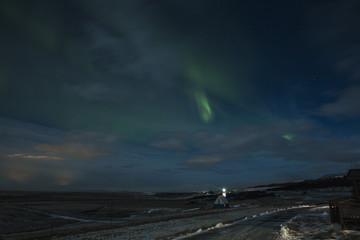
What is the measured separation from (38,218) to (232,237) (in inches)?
1776

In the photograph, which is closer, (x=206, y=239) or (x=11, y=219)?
(x=206, y=239)

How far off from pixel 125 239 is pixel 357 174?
83.6ft

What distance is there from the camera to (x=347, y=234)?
18.5m

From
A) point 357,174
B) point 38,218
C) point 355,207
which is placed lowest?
point 38,218

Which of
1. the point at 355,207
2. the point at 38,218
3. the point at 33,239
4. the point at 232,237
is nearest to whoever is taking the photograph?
the point at 232,237

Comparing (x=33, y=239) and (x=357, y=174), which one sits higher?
(x=357, y=174)

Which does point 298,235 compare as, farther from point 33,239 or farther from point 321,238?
point 33,239

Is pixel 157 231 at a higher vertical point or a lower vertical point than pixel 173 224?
higher

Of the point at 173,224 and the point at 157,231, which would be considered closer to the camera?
the point at 157,231

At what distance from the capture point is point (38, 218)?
4788 cm

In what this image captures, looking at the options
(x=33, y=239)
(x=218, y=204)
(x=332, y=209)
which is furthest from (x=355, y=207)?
(x=218, y=204)

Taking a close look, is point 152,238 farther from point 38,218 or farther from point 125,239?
point 38,218

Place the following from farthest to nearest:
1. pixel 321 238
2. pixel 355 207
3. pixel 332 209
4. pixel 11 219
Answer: pixel 11 219 → pixel 332 209 → pixel 355 207 → pixel 321 238

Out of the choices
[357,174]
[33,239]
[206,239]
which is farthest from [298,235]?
[33,239]
